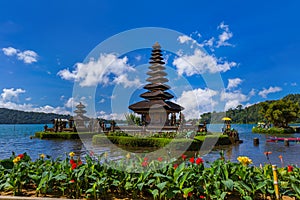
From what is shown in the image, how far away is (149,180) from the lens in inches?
167

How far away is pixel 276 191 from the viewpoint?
3.82m

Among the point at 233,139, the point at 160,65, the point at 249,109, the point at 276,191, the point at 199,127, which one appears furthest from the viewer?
the point at 249,109

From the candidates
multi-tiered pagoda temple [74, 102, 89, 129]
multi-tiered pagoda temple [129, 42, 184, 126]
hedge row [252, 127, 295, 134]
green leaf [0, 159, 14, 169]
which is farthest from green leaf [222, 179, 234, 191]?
hedge row [252, 127, 295, 134]

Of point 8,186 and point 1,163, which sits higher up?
point 1,163

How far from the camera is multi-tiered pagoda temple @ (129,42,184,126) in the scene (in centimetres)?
2444

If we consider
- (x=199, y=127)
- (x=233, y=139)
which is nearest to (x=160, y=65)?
(x=199, y=127)

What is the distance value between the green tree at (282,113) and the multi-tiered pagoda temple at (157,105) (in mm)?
27036

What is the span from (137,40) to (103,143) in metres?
10.5

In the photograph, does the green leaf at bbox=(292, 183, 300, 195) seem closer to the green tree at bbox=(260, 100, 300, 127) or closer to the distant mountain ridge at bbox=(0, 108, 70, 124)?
the green tree at bbox=(260, 100, 300, 127)

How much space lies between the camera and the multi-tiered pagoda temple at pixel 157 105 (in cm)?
2444

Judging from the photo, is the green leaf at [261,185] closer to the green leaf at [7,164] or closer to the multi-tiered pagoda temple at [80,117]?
the green leaf at [7,164]

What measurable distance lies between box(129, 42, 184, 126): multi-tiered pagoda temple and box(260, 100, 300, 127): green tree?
27.0 meters

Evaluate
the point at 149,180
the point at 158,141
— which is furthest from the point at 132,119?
the point at 149,180

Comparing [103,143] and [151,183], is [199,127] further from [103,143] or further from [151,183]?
[151,183]
